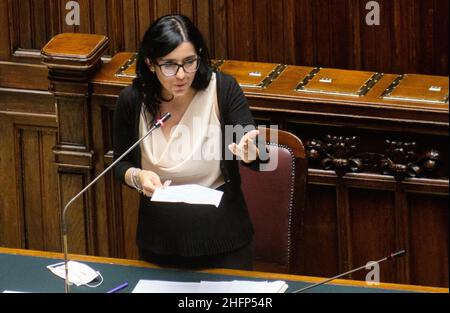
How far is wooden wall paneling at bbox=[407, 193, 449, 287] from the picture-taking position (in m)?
5.16

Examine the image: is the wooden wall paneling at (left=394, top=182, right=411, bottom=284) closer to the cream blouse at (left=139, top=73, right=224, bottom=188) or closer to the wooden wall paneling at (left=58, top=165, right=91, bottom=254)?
the cream blouse at (left=139, top=73, right=224, bottom=188)

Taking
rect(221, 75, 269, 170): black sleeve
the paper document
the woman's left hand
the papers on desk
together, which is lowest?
the papers on desk

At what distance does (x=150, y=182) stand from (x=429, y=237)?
1.41 m

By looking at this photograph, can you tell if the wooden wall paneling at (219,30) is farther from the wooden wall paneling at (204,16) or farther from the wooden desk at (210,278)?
the wooden desk at (210,278)

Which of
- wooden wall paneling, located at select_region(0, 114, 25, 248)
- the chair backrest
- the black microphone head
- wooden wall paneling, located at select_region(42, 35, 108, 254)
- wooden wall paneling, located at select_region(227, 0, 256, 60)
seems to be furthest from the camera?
wooden wall paneling, located at select_region(0, 114, 25, 248)

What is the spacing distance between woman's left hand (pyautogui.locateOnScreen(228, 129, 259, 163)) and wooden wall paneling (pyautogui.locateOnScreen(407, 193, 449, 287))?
1104mm

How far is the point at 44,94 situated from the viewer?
597 centimetres

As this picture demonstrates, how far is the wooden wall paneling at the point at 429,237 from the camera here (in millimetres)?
5162

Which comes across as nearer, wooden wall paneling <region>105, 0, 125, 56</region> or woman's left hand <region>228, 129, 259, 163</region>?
woman's left hand <region>228, 129, 259, 163</region>

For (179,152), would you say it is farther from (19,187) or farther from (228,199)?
(19,187)

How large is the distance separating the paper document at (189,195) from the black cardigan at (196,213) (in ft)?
0.85

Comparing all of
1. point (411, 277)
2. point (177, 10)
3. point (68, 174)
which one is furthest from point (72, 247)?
point (411, 277)

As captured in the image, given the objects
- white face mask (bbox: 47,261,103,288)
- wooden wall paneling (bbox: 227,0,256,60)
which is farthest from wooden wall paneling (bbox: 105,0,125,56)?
white face mask (bbox: 47,261,103,288)

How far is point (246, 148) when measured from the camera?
425 centimetres
